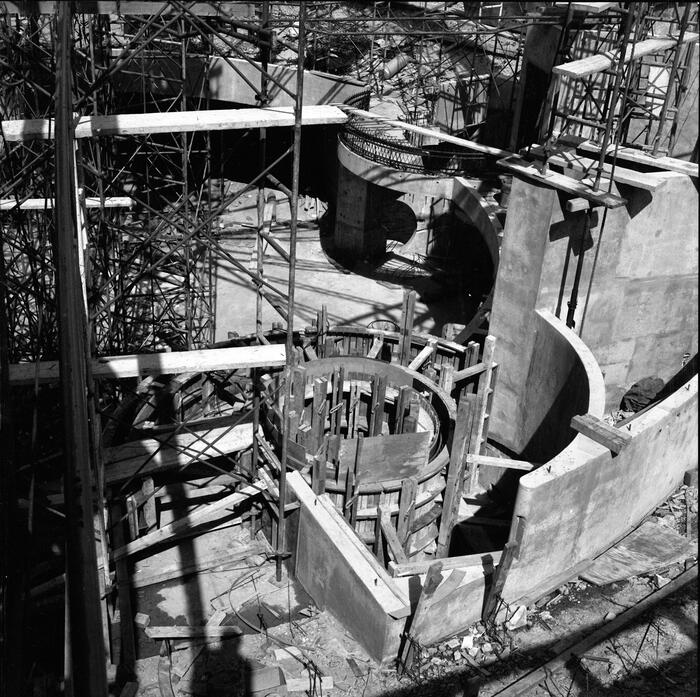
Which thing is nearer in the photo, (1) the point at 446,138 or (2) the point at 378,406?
(2) the point at 378,406

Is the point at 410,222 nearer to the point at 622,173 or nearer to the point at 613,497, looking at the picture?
the point at 622,173

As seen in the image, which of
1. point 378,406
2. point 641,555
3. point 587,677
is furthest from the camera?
point 378,406

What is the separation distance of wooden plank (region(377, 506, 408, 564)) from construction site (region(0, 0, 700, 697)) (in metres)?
0.05

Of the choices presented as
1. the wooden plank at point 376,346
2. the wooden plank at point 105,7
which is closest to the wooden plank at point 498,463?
the wooden plank at point 376,346

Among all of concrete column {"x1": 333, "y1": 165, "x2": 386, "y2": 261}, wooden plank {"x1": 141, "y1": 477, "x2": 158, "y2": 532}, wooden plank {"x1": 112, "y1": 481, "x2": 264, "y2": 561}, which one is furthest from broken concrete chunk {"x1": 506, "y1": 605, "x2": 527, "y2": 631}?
concrete column {"x1": 333, "y1": 165, "x2": 386, "y2": 261}

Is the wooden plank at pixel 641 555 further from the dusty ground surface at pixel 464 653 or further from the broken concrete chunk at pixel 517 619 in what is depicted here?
the broken concrete chunk at pixel 517 619

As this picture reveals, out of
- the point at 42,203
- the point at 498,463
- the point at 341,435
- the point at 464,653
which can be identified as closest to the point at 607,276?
the point at 498,463

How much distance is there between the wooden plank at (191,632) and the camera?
1108 cm

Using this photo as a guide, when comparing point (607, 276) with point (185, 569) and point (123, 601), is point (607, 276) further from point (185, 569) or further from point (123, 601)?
point (123, 601)

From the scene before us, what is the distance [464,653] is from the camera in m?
10.6

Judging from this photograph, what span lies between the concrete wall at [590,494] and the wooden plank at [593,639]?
1.11 metres

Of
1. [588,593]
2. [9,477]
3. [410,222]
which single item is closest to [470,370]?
[588,593]

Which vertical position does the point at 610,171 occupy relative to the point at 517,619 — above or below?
above

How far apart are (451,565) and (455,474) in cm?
238
